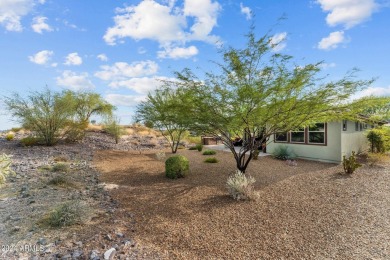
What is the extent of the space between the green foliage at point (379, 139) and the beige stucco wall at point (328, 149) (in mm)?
3522

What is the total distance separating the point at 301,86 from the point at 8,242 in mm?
7838

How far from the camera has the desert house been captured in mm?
12203

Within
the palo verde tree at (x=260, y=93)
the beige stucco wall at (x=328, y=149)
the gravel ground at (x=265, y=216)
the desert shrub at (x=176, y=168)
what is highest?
the palo verde tree at (x=260, y=93)

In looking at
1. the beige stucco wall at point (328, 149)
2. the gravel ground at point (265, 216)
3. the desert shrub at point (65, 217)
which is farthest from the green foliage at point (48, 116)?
the beige stucco wall at point (328, 149)

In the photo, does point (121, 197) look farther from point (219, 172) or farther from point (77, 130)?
point (77, 130)

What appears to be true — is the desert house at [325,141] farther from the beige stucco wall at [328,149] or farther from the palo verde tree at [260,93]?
the palo verde tree at [260,93]

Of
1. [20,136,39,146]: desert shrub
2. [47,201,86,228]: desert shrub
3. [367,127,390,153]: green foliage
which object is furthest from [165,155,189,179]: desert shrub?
[367,127,390,153]: green foliage

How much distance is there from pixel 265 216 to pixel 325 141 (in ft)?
30.9

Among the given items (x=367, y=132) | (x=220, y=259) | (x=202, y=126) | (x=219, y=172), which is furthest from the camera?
(x=367, y=132)

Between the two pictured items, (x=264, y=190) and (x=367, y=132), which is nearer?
(x=264, y=190)

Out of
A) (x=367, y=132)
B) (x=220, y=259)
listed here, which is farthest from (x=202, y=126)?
(x=367, y=132)

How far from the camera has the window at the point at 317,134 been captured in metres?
12.7

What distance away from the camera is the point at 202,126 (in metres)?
8.13

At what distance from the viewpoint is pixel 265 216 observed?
5.20m
